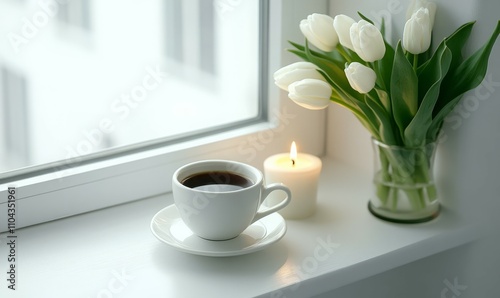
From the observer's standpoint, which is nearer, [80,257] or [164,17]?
[80,257]

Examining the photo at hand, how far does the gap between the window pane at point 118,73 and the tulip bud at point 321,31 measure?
0.16m

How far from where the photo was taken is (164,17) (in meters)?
1.09

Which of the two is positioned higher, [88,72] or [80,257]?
[88,72]

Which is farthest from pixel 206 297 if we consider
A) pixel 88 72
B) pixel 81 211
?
pixel 88 72

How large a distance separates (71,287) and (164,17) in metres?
0.42

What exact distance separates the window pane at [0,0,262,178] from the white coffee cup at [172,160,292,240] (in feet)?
0.51

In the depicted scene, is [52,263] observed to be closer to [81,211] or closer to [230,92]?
[81,211]

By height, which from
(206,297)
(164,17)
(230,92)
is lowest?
(206,297)

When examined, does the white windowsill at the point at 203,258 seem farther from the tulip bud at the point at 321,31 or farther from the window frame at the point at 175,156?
the tulip bud at the point at 321,31

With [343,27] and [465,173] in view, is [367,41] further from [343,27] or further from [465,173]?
[465,173]

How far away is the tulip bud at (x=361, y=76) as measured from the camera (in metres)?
0.89

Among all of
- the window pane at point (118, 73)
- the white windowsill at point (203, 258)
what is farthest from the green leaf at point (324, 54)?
the white windowsill at point (203, 258)

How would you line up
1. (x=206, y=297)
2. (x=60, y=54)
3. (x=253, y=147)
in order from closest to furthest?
(x=206, y=297) → (x=60, y=54) → (x=253, y=147)

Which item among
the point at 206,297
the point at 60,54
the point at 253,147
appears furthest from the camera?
the point at 253,147
